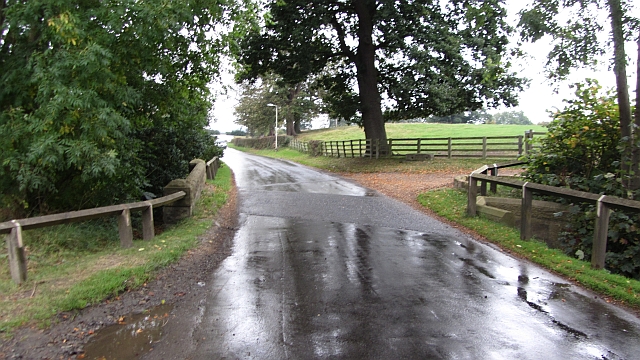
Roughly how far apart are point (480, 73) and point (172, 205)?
17.1 m

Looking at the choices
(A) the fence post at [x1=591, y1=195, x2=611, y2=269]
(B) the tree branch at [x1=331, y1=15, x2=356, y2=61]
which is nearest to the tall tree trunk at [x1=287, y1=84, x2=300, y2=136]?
(B) the tree branch at [x1=331, y1=15, x2=356, y2=61]

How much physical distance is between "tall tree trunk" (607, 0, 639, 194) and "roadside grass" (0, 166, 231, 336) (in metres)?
7.42

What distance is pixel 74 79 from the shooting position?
6.24 m

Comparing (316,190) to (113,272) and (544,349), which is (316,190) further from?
(544,349)

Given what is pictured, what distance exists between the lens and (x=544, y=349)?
12.5 feet

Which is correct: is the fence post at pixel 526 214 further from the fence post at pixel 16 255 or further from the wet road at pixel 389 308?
the fence post at pixel 16 255

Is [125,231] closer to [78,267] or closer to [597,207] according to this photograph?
[78,267]

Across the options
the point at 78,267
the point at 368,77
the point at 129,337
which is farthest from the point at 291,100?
the point at 129,337

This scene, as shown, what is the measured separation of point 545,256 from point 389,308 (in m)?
3.37

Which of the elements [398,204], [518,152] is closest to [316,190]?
[398,204]

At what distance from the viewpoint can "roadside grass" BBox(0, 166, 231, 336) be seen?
461 centimetres

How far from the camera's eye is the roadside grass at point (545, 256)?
210 inches

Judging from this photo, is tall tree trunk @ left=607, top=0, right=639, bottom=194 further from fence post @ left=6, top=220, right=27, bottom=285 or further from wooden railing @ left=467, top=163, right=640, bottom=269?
fence post @ left=6, top=220, right=27, bottom=285

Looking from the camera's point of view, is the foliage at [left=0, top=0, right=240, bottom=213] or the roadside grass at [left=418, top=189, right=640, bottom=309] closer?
the roadside grass at [left=418, top=189, right=640, bottom=309]
